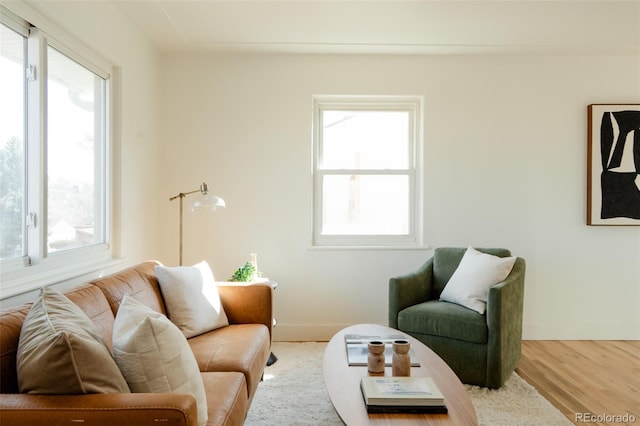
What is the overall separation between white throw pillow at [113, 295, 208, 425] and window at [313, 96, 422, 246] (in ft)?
8.61

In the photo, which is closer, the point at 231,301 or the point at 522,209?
the point at 231,301

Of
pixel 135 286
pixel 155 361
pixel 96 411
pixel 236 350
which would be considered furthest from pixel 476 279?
pixel 96 411

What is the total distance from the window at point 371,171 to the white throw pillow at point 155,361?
262cm

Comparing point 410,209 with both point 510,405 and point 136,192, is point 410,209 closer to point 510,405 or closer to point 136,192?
point 510,405

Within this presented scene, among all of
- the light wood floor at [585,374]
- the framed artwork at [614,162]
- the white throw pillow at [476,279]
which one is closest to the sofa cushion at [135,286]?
the white throw pillow at [476,279]

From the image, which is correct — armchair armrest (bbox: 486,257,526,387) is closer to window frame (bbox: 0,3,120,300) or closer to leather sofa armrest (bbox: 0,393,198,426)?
leather sofa armrest (bbox: 0,393,198,426)

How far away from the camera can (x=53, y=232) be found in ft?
8.03

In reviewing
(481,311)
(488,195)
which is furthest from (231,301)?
(488,195)

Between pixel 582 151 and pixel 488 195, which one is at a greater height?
pixel 582 151

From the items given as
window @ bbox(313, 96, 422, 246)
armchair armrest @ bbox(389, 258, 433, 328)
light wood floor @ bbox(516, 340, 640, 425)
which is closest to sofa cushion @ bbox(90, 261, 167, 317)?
armchair armrest @ bbox(389, 258, 433, 328)

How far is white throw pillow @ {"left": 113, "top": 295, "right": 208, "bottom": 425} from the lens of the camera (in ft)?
4.65

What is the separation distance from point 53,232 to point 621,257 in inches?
178

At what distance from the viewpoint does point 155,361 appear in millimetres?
1432

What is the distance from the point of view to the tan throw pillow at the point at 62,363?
127 centimetres
